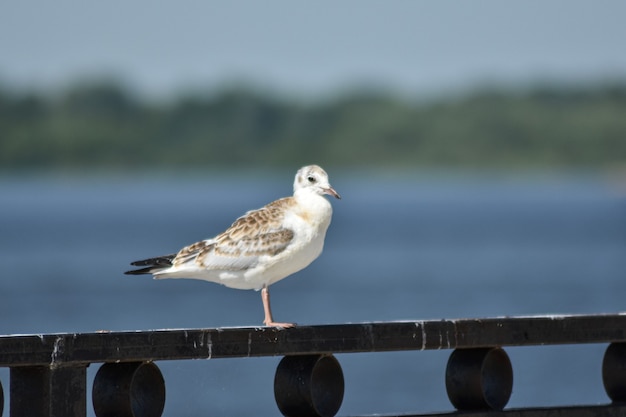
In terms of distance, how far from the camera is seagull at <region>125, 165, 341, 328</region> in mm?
5996

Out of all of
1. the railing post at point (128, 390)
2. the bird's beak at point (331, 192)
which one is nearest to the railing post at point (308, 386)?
the railing post at point (128, 390)

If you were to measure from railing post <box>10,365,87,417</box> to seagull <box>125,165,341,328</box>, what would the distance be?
1.62m

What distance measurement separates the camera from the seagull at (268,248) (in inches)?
236

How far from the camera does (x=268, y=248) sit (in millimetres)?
6031

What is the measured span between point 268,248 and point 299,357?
1.34 m

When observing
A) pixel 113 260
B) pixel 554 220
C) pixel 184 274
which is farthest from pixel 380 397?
pixel 554 220

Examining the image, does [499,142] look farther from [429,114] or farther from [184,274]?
[184,274]

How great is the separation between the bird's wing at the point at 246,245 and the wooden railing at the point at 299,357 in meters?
1.25

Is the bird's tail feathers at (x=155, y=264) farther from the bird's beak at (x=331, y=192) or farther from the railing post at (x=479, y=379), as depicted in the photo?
the railing post at (x=479, y=379)

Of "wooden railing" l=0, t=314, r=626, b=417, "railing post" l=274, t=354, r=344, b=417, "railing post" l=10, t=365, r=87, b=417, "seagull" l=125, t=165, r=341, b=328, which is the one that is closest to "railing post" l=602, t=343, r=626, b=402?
"wooden railing" l=0, t=314, r=626, b=417

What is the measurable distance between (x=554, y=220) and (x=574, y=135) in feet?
92.1

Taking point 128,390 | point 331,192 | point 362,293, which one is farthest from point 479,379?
point 362,293

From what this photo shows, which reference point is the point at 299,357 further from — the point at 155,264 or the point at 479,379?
the point at 155,264

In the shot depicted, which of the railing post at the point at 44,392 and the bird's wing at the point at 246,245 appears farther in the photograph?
the bird's wing at the point at 246,245
